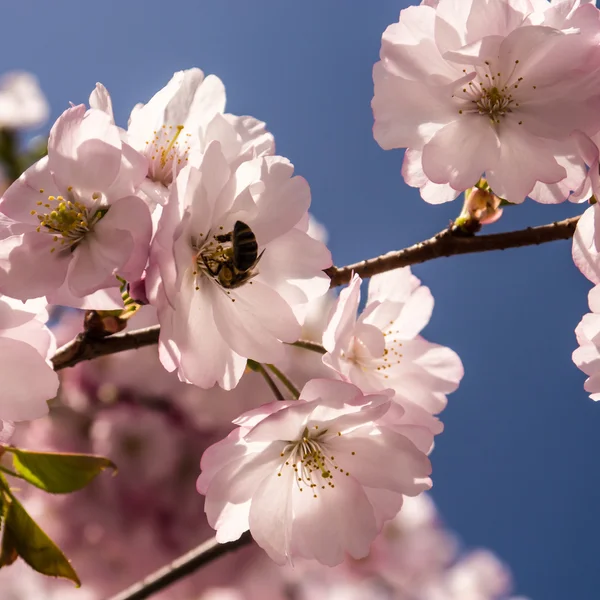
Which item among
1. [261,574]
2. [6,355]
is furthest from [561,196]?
[261,574]

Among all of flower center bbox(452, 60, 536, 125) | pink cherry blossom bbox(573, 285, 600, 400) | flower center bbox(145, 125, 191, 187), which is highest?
flower center bbox(452, 60, 536, 125)

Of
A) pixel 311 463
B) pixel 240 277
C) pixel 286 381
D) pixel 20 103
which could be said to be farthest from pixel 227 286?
pixel 20 103

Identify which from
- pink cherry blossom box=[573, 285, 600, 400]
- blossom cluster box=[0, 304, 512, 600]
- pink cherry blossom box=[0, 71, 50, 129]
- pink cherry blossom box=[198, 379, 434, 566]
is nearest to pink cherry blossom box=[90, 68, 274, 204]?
pink cherry blossom box=[198, 379, 434, 566]

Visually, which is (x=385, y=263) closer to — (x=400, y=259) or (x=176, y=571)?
(x=400, y=259)

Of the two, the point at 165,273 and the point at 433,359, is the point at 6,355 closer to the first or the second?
the point at 165,273

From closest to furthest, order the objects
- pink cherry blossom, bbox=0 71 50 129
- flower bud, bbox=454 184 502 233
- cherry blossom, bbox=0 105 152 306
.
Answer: cherry blossom, bbox=0 105 152 306, flower bud, bbox=454 184 502 233, pink cherry blossom, bbox=0 71 50 129

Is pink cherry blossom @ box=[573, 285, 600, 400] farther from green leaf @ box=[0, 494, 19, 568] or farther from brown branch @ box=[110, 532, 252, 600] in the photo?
green leaf @ box=[0, 494, 19, 568]

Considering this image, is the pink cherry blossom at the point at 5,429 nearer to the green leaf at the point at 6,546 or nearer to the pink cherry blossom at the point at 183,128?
the green leaf at the point at 6,546

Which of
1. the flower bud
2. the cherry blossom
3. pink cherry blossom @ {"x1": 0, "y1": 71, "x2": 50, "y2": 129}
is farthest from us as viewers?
pink cherry blossom @ {"x1": 0, "y1": 71, "x2": 50, "y2": 129}
